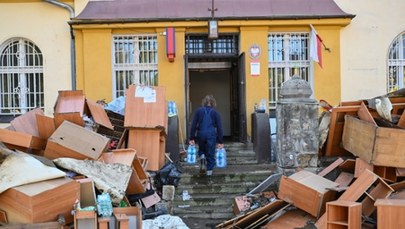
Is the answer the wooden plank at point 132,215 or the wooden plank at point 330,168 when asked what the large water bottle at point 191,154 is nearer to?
the wooden plank at point 330,168

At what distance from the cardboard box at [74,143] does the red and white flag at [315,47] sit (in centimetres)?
640

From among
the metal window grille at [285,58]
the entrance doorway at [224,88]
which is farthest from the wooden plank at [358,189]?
the metal window grille at [285,58]

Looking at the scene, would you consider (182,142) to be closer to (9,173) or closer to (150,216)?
(150,216)

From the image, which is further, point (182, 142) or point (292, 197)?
point (182, 142)

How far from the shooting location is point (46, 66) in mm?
11750

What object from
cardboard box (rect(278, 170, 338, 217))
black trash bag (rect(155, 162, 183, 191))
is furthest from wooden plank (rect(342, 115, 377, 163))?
black trash bag (rect(155, 162, 183, 191))

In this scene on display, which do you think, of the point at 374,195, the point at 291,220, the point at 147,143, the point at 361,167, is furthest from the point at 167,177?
the point at 374,195

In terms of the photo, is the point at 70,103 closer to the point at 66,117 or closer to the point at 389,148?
the point at 66,117

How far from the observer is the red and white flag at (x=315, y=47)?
11.4 meters

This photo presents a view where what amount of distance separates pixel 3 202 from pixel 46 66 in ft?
23.0

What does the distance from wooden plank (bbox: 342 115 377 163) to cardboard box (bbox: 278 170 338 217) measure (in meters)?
0.71

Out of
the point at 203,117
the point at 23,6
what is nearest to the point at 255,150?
the point at 203,117

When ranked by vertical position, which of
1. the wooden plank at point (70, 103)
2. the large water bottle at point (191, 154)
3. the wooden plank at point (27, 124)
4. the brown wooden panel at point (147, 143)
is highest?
the wooden plank at point (70, 103)

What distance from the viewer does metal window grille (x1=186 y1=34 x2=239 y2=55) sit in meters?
12.1
